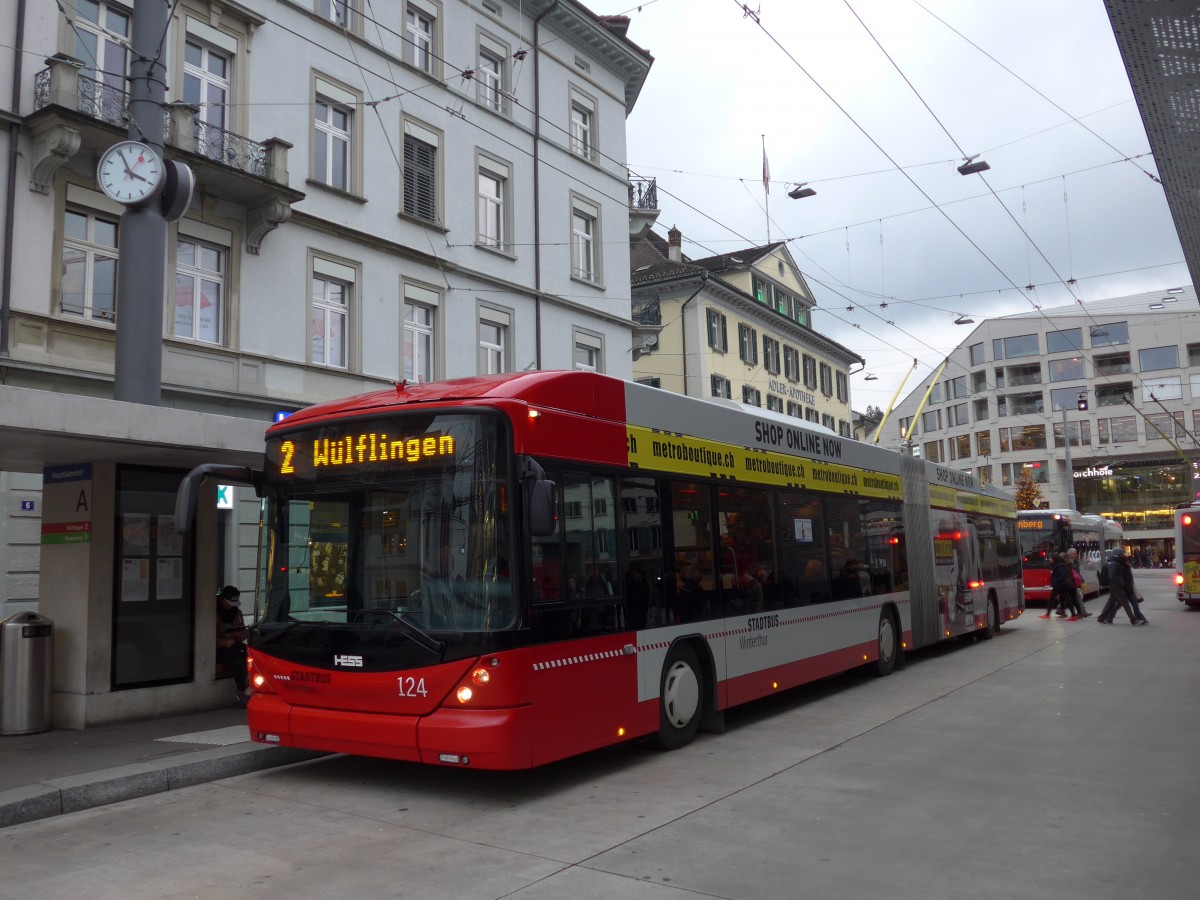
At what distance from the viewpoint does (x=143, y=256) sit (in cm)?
1134

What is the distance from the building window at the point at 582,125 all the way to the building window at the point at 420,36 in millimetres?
5256

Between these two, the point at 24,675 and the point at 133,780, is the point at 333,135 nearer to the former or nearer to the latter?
the point at 24,675

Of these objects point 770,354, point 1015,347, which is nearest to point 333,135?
point 770,354

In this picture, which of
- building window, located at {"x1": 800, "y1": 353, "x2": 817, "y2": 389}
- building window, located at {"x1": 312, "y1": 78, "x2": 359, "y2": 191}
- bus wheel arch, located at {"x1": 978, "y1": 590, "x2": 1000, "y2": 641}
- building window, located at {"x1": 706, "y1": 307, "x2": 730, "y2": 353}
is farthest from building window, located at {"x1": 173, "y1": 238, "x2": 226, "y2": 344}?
building window, located at {"x1": 800, "y1": 353, "x2": 817, "y2": 389}

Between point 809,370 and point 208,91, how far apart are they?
3865 centimetres

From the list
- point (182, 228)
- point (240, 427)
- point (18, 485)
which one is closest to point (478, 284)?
point (182, 228)

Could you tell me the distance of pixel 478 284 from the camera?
2342 cm

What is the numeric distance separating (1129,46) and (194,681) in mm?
10861

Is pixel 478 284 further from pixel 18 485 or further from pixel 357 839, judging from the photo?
pixel 357 839

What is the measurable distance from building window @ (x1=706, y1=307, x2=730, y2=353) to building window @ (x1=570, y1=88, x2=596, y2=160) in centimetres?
1425

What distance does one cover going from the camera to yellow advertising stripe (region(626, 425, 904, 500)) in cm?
909

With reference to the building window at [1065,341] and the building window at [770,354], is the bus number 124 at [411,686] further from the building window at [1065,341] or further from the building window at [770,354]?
the building window at [1065,341]

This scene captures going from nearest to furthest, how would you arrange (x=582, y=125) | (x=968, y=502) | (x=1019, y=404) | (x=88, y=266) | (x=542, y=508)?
(x=542, y=508) → (x=88, y=266) → (x=968, y=502) → (x=582, y=125) → (x=1019, y=404)

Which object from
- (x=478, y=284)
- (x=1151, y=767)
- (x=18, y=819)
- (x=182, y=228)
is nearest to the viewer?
(x=18, y=819)
